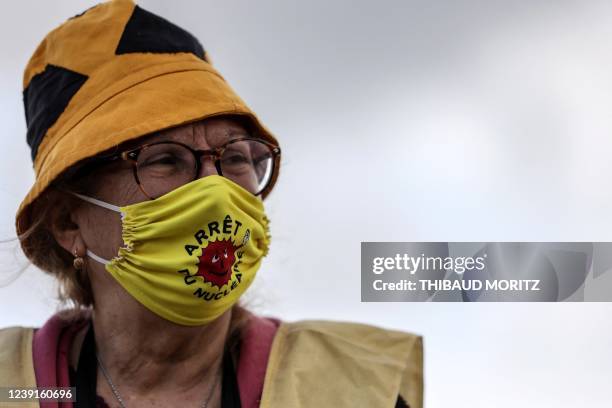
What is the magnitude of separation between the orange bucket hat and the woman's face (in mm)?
50

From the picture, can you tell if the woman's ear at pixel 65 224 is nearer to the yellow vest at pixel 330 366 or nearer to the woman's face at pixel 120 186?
the woman's face at pixel 120 186

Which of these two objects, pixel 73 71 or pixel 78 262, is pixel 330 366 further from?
pixel 73 71

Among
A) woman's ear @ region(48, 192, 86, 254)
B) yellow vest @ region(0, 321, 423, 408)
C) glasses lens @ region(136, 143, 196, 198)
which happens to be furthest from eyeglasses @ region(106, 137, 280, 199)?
yellow vest @ region(0, 321, 423, 408)

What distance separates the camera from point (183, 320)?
5.21ft

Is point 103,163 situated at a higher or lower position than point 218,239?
higher

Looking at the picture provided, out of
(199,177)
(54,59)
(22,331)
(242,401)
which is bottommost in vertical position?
(242,401)

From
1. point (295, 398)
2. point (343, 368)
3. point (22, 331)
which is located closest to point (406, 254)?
point (343, 368)

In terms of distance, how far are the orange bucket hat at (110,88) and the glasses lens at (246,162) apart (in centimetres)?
4

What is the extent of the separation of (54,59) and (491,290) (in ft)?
4.52

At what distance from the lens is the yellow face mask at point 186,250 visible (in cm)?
153

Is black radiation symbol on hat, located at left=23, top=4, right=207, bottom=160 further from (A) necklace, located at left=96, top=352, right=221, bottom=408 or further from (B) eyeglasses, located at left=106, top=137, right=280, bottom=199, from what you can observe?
(A) necklace, located at left=96, top=352, right=221, bottom=408

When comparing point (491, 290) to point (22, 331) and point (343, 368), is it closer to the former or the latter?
point (343, 368)

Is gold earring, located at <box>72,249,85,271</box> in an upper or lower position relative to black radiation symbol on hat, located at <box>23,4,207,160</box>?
lower

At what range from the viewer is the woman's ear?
1708 mm
